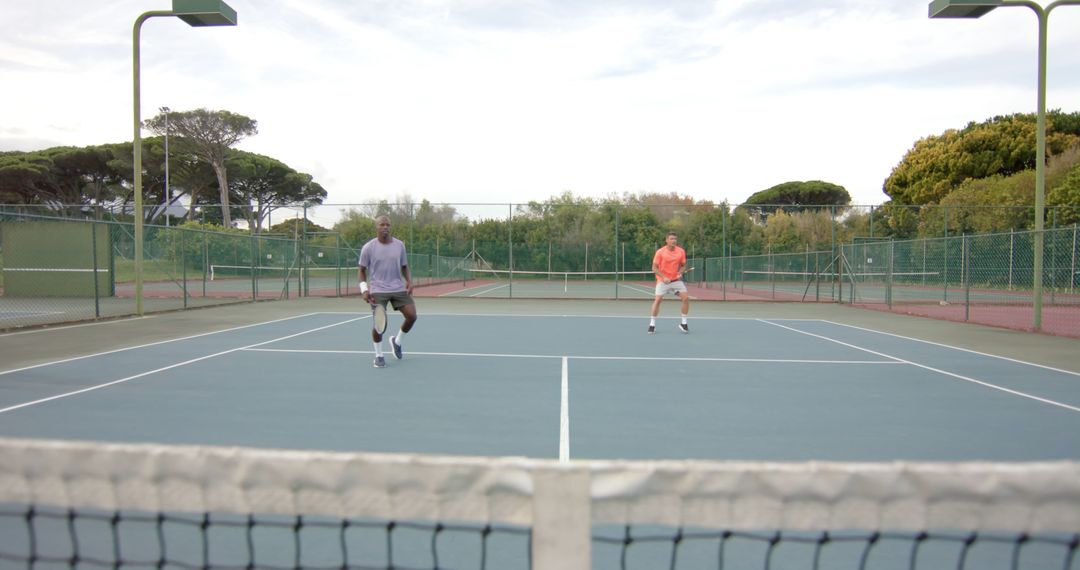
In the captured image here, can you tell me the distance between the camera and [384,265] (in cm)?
758

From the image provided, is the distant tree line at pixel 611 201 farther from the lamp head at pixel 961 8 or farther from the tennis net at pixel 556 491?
the tennis net at pixel 556 491

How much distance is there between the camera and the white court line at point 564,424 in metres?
4.07

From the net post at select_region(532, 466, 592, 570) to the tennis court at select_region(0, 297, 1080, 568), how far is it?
0.57ft

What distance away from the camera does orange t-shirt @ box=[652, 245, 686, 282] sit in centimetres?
1153

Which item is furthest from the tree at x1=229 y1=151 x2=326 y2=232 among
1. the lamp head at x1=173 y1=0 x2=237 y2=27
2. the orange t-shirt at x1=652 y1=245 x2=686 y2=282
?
the orange t-shirt at x1=652 y1=245 x2=686 y2=282

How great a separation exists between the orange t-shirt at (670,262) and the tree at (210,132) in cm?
3946

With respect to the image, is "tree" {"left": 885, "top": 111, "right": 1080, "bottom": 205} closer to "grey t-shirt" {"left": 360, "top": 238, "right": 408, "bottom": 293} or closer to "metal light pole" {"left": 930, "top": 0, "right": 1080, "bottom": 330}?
"metal light pole" {"left": 930, "top": 0, "right": 1080, "bottom": 330}

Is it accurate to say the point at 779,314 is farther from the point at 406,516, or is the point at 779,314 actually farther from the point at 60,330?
the point at 406,516

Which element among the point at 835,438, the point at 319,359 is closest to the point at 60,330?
the point at 319,359

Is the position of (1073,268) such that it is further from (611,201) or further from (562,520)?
(611,201)

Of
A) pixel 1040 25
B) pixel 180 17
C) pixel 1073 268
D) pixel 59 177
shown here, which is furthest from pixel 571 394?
pixel 59 177

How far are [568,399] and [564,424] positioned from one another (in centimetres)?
89

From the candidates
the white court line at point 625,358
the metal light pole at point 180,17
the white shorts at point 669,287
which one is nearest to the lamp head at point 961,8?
the white shorts at point 669,287

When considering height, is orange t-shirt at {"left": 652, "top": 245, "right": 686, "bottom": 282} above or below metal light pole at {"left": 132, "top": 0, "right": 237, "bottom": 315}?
below
